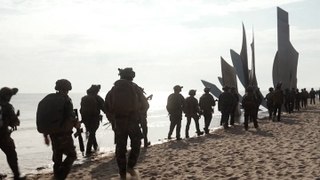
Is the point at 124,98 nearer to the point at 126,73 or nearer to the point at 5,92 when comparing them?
the point at 126,73

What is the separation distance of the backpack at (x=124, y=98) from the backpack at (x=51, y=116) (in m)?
0.87

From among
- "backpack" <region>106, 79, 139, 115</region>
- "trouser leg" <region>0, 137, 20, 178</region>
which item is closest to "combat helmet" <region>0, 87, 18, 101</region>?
"trouser leg" <region>0, 137, 20, 178</region>

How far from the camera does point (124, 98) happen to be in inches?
246

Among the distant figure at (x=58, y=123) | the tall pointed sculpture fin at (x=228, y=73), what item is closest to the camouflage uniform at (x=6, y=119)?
the distant figure at (x=58, y=123)

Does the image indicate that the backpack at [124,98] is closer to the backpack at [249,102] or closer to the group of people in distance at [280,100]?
the backpack at [249,102]

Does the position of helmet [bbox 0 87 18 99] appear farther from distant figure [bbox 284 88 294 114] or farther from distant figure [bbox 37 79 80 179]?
distant figure [bbox 284 88 294 114]

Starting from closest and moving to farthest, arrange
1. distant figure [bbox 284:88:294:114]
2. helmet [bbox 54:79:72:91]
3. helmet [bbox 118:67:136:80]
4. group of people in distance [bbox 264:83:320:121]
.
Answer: helmet [bbox 54:79:72:91]
helmet [bbox 118:67:136:80]
group of people in distance [bbox 264:83:320:121]
distant figure [bbox 284:88:294:114]

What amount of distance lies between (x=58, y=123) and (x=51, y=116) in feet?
0.44

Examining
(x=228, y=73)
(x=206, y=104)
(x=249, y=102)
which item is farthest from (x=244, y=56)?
(x=206, y=104)

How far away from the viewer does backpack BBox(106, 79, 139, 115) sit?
625 cm

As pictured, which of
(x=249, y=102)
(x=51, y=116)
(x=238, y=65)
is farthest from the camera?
(x=238, y=65)

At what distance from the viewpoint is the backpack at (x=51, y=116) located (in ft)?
18.7

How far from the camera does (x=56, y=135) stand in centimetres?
579

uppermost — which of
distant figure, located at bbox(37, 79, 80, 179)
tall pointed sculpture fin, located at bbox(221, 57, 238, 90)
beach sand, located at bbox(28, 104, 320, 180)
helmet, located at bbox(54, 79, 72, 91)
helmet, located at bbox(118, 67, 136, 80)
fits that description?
tall pointed sculpture fin, located at bbox(221, 57, 238, 90)
